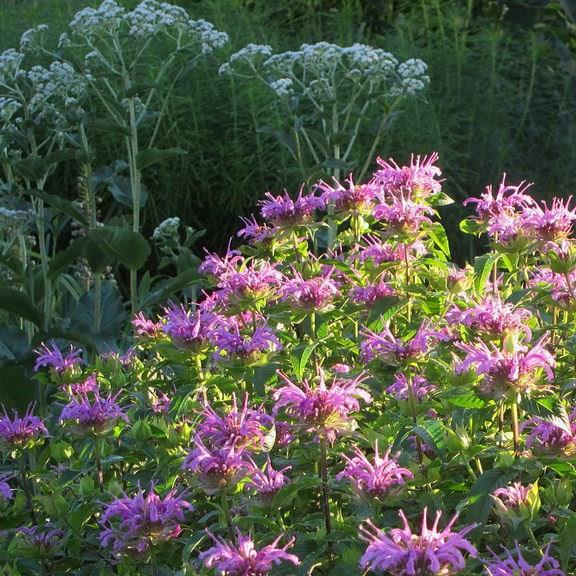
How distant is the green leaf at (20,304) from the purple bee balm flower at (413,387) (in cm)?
151

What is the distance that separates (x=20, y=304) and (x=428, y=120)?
2.35 m

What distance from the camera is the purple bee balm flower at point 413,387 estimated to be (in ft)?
5.31

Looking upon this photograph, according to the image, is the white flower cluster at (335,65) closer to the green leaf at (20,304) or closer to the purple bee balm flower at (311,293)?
the green leaf at (20,304)

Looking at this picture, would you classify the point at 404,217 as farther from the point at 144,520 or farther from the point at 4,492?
the point at 4,492

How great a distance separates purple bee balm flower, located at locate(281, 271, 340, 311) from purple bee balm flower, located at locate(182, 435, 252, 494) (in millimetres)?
404

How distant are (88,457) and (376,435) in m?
0.58

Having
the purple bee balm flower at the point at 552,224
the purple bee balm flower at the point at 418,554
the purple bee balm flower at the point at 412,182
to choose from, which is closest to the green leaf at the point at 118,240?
the purple bee balm flower at the point at 412,182

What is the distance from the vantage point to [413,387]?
5.33 feet

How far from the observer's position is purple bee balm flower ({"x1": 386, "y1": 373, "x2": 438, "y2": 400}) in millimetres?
1618

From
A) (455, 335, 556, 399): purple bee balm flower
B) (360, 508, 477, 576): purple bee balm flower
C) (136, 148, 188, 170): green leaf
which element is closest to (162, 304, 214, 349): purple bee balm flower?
(455, 335, 556, 399): purple bee balm flower

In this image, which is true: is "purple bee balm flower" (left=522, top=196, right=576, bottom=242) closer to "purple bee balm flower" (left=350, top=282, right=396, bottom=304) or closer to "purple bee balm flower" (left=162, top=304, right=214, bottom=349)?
"purple bee balm flower" (left=350, top=282, right=396, bottom=304)

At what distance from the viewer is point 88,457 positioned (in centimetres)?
185

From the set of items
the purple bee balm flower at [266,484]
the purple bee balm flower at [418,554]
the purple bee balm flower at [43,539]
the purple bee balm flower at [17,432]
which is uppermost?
the purple bee balm flower at [418,554]

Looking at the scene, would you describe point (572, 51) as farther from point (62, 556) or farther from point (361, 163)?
point (62, 556)
